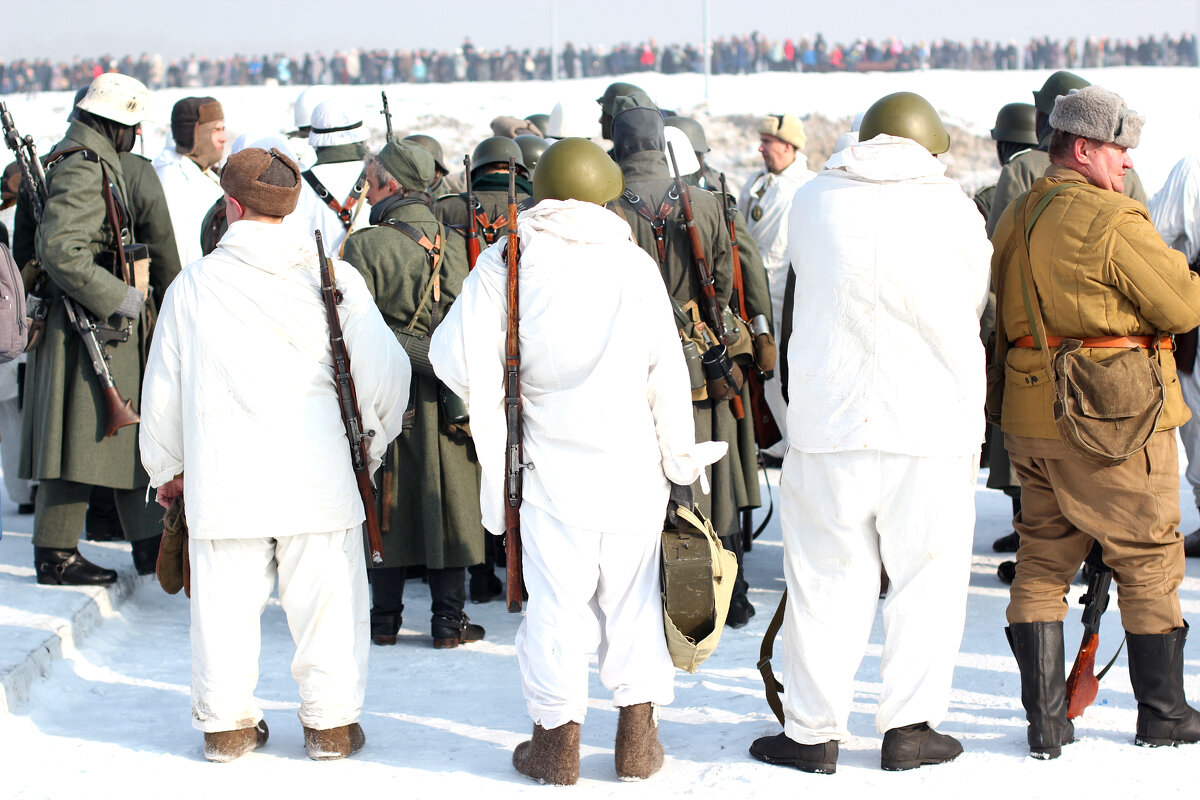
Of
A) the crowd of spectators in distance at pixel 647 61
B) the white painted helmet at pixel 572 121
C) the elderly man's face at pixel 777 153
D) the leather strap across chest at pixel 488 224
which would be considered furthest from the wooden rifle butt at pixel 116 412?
the crowd of spectators in distance at pixel 647 61

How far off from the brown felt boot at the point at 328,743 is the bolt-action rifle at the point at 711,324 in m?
2.02

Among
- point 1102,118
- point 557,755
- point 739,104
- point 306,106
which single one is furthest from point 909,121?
point 739,104

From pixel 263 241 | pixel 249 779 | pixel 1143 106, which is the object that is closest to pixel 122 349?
pixel 263 241

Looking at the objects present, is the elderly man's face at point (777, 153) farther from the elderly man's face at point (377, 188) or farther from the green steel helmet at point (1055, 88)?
the elderly man's face at point (377, 188)

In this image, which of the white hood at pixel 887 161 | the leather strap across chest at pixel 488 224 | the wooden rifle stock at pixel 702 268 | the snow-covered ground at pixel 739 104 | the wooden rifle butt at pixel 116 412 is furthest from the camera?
the snow-covered ground at pixel 739 104

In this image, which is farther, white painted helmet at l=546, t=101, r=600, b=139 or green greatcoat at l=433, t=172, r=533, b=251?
white painted helmet at l=546, t=101, r=600, b=139

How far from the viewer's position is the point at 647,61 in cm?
4684

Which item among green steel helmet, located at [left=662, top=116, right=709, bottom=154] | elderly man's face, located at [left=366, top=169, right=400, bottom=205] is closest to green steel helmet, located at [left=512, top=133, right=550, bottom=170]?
green steel helmet, located at [left=662, top=116, right=709, bottom=154]

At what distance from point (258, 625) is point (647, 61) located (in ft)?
147

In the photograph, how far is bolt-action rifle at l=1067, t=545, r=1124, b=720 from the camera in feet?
13.0

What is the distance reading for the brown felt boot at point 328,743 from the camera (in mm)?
3930

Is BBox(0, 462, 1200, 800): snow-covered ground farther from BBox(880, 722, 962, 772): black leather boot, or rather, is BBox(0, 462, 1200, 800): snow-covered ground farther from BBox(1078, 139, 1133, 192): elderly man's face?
BBox(1078, 139, 1133, 192): elderly man's face

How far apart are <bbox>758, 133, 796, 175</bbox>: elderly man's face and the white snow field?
2.92 metres

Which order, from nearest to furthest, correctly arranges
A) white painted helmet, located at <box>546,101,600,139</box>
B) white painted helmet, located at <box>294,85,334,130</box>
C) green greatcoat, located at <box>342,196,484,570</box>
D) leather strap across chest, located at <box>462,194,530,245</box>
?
green greatcoat, located at <box>342,196,484,570</box>
leather strap across chest, located at <box>462,194,530,245</box>
white painted helmet, located at <box>546,101,600,139</box>
white painted helmet, located at <box>294,85,334,130</box>
